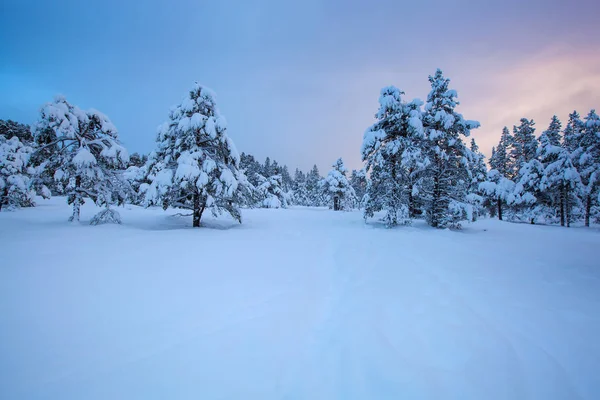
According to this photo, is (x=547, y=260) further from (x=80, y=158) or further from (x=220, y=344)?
(x=80, y=158)

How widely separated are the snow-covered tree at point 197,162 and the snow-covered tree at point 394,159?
7647 millimetres

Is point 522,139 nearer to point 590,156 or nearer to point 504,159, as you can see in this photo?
point 504,159

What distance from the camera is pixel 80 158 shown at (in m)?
11.0

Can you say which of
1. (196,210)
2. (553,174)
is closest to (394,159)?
(196,210)

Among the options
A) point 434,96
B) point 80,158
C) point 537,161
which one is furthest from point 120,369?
point 537,161

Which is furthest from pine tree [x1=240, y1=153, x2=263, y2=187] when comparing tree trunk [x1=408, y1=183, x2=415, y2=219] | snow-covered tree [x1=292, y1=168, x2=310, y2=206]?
tree trunk [x1=408, y1=183, x2=415, y2=219]

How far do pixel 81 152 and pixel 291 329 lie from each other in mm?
13193

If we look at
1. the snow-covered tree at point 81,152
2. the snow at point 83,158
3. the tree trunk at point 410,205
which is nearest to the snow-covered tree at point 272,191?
the tree trunk at point 410,205

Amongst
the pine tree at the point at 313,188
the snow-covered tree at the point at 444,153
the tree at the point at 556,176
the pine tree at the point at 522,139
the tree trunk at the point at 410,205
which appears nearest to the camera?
the snow-covered tree at the point at 444,153

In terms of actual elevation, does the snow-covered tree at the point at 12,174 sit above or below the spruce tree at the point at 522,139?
below

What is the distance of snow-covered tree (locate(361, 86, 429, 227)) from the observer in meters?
13.7

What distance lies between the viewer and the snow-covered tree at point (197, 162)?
1116 centimetres

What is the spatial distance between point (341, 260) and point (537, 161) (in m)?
29.4

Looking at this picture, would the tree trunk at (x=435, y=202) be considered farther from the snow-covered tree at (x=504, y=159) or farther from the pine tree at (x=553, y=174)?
the snow-covered tree at (x=504, y=159)
